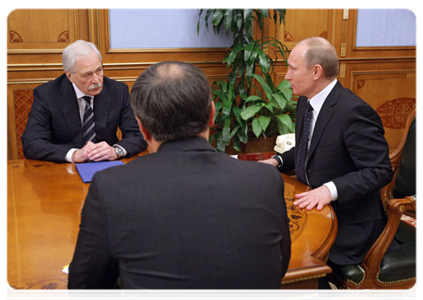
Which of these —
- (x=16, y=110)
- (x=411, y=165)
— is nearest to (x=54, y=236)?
(x=411, y=165)

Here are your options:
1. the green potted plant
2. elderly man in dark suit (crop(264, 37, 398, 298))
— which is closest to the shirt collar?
elderly man in dark suit (crop(264, 37, 398, 298))

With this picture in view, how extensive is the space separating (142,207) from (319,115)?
1304 mm

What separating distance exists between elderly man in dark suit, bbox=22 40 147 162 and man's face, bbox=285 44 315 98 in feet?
3.25

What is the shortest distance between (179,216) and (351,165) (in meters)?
1.28

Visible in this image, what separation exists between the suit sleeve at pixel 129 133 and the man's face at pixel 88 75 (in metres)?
0.23

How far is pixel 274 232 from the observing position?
1129 millimetres

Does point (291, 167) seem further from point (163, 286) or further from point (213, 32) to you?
point (213, 32)

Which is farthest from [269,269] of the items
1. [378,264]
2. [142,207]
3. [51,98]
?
[51,98]

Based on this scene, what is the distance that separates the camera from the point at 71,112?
114 inches

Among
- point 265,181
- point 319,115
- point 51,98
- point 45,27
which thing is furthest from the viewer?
point 45,27

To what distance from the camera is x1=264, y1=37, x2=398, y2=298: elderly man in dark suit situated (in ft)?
6.56

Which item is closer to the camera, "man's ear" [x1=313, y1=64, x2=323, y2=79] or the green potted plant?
"man's ear" [x1=313, y1=64, x2=323, y2=79]

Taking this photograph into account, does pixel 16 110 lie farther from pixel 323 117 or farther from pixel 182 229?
pixel 182 229

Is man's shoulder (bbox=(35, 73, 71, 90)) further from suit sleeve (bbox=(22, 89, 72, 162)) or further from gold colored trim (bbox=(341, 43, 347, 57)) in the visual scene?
gold colored trim (bbox=(341, 43, 347, 57))
